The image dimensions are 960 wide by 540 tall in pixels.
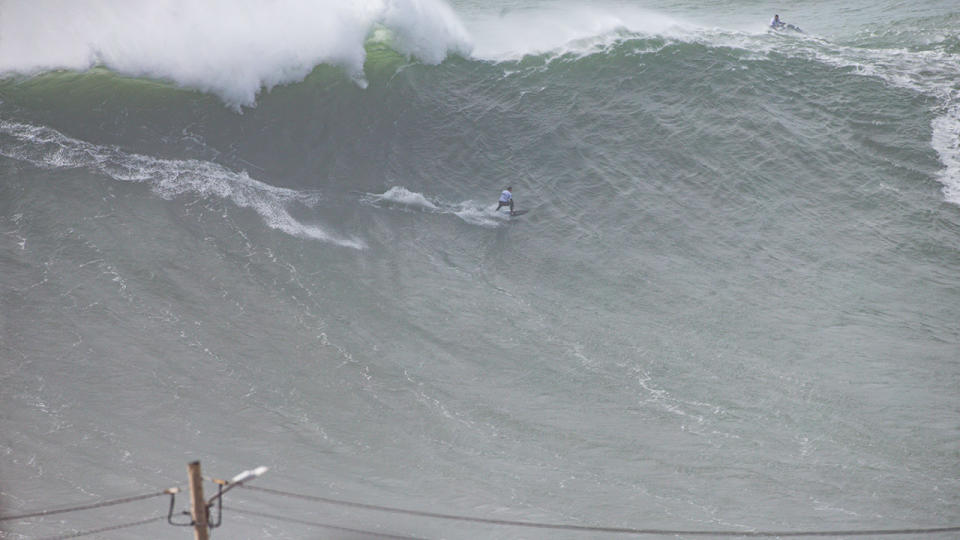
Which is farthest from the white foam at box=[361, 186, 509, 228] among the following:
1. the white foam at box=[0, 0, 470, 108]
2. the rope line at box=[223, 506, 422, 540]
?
the rope line at box=[223, 506, 422, 540]

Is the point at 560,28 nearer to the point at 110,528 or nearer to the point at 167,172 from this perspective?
the point at 167,172

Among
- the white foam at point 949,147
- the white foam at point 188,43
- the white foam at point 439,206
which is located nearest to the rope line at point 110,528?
the white foam at point 439,206

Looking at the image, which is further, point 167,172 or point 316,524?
point 167,172

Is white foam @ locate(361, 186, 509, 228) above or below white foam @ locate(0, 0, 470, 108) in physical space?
below

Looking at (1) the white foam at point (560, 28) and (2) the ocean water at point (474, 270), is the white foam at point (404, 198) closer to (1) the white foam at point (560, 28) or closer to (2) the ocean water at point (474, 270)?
(2) the ocean water at point (474, 270)

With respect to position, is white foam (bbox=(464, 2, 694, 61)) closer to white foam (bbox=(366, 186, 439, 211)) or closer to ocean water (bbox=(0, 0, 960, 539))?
ocean water (bbox=(0, 0, 960, 539))

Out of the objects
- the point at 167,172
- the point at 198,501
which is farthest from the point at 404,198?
the point at 198,501
